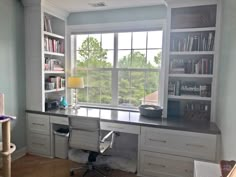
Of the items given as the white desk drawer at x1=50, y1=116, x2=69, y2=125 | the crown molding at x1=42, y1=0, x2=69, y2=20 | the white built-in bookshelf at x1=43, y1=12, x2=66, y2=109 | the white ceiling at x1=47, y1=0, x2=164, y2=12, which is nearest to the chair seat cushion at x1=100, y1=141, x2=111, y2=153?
the white desk drawer at x1=50, y1=116, x2=69, y2=125

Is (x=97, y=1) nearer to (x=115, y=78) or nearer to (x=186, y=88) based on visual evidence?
(x=115, y=78)

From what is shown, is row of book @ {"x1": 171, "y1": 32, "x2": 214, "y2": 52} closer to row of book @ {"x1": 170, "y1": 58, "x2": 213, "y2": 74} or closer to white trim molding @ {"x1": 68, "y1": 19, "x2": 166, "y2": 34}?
row of book @ {"x1": 170, "y1": 58, "x2": 213, "y2": 74}

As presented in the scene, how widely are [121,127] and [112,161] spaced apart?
650mm

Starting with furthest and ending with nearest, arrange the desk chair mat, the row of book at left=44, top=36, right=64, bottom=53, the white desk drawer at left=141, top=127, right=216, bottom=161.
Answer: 1. the row of book at left=44, top=36, right=64, bottom=53
2. the desk chair mat
3. the white desk drawer at left=141, top=127, right=216, bottom=161

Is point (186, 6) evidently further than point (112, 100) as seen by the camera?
No

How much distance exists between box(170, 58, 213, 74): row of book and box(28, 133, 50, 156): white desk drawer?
2.14 m

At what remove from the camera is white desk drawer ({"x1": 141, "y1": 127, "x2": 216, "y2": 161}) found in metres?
2.25

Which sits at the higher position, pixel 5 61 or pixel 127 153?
pixel 5 61

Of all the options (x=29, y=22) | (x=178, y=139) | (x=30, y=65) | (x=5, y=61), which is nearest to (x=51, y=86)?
(x=30, y=65)

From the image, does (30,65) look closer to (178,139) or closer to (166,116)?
(166,116)

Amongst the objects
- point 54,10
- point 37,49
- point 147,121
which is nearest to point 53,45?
point 37,49

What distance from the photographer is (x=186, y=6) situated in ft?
8.38

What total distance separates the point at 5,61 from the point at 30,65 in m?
0.38

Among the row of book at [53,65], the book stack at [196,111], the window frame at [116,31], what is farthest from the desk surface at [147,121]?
the row of book at [53,65]
